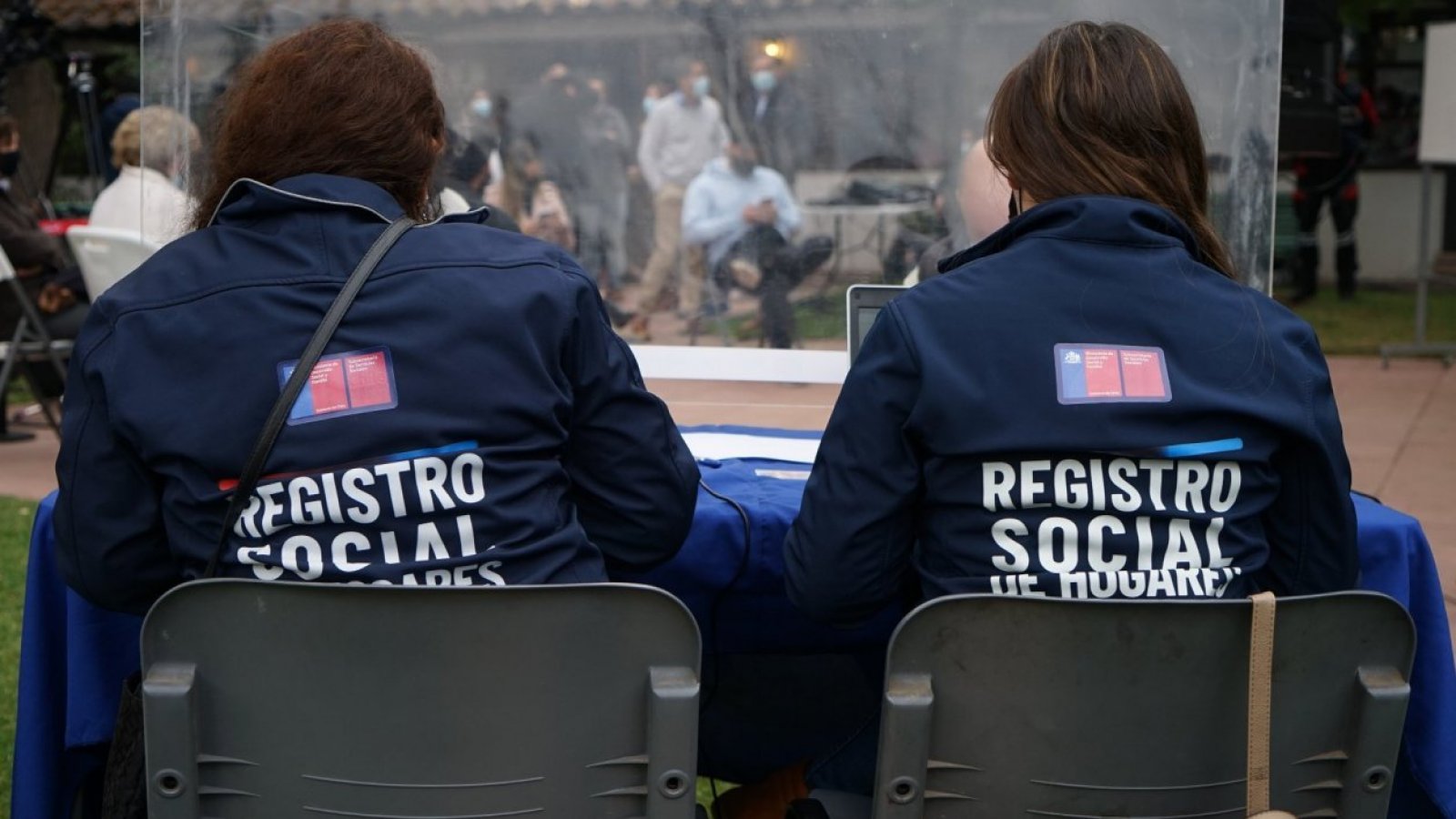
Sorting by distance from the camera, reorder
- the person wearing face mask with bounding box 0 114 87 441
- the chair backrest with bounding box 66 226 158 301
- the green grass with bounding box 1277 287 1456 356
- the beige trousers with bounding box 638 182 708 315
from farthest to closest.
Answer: the green grass with bounding box 1277 287 1456 356
the person wearing face mask with bounding box 0 114 87 441
the chair backrest with bounding box 66 226 158 301
the beige trousers with bounding box 638 182 708 315

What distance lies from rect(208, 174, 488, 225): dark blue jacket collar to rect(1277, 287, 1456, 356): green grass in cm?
913

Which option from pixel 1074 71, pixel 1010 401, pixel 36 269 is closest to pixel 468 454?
pixel 1010 401

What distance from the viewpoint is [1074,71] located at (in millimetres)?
1811

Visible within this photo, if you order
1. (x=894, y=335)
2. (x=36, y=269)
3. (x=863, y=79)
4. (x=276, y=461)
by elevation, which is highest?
(x=863, y=79)

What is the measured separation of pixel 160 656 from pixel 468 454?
39 cm

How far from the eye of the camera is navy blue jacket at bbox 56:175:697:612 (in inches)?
69.2

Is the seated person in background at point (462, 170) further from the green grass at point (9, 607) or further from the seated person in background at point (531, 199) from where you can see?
the green grass at point (9, 607)

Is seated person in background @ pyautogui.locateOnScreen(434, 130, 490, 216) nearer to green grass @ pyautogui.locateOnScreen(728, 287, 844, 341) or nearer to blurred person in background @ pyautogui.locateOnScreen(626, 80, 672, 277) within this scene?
blurred person in background @ pyautogui.locateOnScreen(626, 80, 672, 277)

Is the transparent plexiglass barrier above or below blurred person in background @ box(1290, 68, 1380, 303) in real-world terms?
above

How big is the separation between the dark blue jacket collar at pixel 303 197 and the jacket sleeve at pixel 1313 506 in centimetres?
110

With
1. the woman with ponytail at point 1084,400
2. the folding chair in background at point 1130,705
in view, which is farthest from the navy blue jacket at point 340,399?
the folding chair in background at point 1130,705

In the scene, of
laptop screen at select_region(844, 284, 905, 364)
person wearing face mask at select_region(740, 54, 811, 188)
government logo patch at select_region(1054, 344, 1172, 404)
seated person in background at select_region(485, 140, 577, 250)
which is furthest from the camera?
seated person in background at select_region(485, 140, 577, 250)

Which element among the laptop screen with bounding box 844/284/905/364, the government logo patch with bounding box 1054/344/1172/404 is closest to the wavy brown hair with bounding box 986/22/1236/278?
the government logo patch with bounding box 1054/344/1172/404

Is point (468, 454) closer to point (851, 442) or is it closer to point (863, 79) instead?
point (851, 442)
